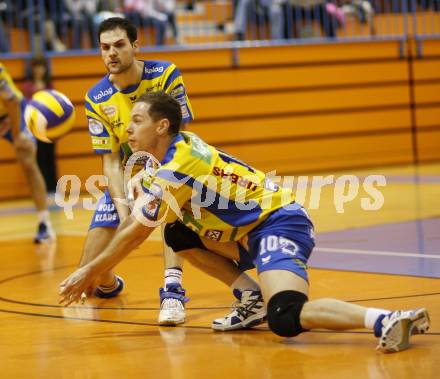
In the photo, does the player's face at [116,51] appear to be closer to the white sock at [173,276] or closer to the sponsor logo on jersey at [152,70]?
the sponsor logo on jersey at [152,70]

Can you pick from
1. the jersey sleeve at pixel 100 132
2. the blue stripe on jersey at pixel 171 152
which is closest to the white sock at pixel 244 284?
the blue stripe on jersey at pixel 171 152

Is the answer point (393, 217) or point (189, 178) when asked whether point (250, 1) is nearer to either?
point (393, 217)

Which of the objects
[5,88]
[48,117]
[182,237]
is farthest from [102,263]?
[5,88]

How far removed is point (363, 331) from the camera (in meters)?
5.08

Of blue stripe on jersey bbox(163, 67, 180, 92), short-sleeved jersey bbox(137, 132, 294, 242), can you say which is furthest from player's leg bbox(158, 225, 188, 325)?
blue stripe on jersey bbox(163, 67, 180, 92)

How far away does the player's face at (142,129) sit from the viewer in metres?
5.09

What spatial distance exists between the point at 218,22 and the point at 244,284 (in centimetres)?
1177

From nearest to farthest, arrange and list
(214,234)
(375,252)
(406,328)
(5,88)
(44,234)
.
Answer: (406,328)
(214,234)
(375,252)
(5,88)
(44,234)

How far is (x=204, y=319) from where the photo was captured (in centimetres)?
574

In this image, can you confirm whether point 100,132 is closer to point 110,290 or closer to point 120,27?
point 120,27

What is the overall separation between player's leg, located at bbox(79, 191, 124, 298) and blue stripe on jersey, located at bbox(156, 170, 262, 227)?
1.61 meters

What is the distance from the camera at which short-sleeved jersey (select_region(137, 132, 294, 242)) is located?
16.5 feet

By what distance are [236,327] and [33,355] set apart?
→ 1124 mm

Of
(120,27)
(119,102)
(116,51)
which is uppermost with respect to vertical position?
(120,27)
